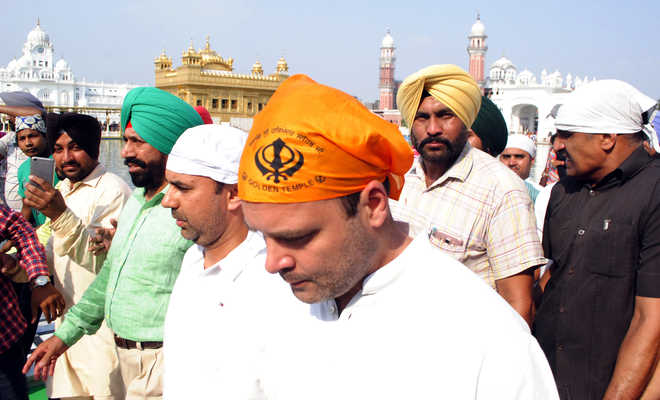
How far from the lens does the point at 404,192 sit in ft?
7.61

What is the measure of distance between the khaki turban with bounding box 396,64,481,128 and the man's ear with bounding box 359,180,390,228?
1.24 metres

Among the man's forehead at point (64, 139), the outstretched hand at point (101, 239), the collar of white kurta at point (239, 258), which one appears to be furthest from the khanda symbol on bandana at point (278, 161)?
the man's forehead at point (64, 139)

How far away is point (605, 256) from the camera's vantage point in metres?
1.83

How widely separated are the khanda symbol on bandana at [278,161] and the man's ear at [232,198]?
2.81 feet

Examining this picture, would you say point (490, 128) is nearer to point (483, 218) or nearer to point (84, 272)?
point (483, 218)

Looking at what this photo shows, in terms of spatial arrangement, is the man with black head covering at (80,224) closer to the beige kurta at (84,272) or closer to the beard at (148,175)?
the beige kurta at (84,272)

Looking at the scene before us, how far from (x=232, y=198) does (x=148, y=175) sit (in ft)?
2.49

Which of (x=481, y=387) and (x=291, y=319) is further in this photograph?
(x=291, y=319)

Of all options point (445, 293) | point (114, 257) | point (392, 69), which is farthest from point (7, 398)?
point (392, 69)

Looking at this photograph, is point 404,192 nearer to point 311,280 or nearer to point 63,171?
point 311,280

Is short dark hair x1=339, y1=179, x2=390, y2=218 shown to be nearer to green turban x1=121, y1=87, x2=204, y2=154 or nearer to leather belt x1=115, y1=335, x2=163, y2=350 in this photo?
leather belt x1=115, y1=335, x2=163, y2=350

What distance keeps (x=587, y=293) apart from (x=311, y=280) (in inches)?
A: 49.5

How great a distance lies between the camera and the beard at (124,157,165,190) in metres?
2.47

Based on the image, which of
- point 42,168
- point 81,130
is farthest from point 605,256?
point 81,130
